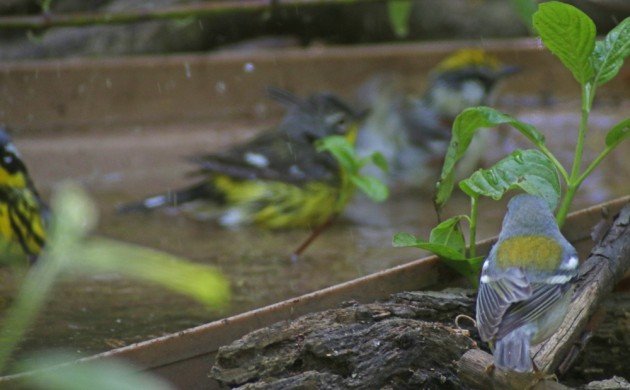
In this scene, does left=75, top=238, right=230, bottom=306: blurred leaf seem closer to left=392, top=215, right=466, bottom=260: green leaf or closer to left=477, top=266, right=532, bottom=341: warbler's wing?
left=477, top=266, right=532, bottom=341: warbler's wing

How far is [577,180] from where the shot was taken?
2301 millimetres

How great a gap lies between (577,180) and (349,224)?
6.21ft

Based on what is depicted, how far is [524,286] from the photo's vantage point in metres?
2.02

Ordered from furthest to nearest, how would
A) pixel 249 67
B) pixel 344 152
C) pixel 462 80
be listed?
1. pixel 462 80
2. pixel 249 67
3. pixel 344 152

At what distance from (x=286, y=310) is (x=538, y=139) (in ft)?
2.27

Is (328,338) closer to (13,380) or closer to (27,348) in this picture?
(13,380)

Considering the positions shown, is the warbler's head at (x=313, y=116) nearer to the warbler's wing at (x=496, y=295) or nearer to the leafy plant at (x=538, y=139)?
the leafy plant at (x=538, y=139)

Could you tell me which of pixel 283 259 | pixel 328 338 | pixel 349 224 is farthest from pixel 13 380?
pixel 349 224

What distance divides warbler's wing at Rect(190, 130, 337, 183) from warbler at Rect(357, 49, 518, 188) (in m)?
0.51

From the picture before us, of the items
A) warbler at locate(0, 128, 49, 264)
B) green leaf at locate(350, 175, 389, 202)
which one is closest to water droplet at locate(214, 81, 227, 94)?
warbler at locate(0, 128, 49, 264)

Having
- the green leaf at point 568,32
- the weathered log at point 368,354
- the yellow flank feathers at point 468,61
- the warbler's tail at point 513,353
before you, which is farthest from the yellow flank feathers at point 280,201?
the warbler's tail at point 513,353

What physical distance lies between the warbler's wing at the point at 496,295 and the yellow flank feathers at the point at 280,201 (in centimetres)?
210

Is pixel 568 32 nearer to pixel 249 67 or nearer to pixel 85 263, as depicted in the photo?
pixel 85 263

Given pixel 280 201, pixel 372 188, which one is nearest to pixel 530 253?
pixel 372 188
